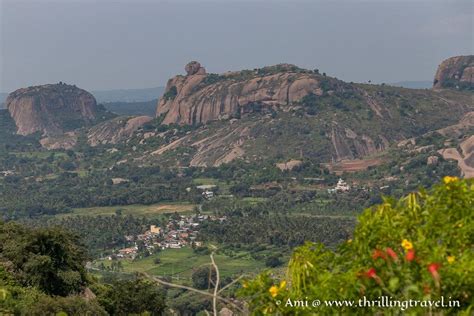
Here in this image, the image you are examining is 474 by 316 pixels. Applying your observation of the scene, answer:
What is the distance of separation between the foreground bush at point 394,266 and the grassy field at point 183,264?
205 ft

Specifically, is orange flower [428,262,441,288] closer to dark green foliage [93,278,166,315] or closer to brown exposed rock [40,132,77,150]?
dark green foliage [93,278,166,315]

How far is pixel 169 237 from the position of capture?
92000mm

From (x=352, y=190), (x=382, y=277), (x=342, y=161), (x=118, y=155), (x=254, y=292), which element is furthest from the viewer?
(x=118, y=155)

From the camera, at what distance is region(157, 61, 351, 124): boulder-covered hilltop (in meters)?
164

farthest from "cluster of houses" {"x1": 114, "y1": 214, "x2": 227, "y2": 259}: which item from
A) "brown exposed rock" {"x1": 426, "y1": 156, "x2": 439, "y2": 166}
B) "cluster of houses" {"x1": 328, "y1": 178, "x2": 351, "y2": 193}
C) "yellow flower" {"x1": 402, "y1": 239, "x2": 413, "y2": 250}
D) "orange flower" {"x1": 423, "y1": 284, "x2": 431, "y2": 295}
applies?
"orange flower" {"x1": 423, "y1": 284, "x2": 431, "y2": 295}

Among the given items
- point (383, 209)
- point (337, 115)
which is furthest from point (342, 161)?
point (383, 209)

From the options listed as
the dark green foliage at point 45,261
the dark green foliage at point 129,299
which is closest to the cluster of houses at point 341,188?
the dark green foliage at point 129,299

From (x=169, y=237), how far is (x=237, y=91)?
A: 80858 mm

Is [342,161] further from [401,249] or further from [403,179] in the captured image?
[401,249]

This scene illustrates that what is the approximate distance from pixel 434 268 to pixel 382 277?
684mm

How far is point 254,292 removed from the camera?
8.47 m

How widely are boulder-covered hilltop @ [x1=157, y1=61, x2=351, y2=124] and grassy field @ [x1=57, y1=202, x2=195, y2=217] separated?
52.7m

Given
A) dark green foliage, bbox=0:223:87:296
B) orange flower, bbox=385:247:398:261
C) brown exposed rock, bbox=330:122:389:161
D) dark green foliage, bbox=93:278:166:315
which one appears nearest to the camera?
orange flower, bbox=385:247:398:261

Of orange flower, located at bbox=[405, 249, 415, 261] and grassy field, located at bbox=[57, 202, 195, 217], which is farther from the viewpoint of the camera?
grassy field, located at bbox=[57, 202, 195, 217]
